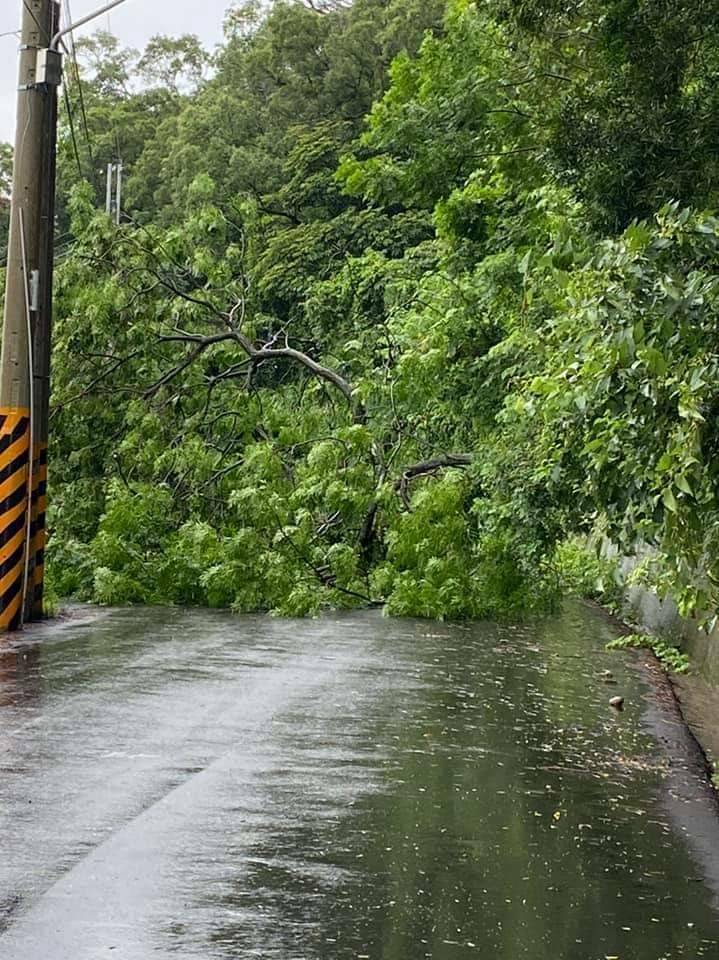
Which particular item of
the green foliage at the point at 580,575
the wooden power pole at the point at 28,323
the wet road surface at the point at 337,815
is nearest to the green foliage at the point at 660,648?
the green foliage at the point at 580,575

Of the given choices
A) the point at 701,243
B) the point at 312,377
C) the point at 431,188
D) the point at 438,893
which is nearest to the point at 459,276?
the point at 431,188

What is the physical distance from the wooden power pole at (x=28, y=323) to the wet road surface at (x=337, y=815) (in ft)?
6.78

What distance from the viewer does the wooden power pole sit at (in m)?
15.3

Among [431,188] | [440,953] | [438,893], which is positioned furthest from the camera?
[431,188]

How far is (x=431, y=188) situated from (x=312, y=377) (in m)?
6.05

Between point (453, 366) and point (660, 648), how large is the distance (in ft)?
16.7

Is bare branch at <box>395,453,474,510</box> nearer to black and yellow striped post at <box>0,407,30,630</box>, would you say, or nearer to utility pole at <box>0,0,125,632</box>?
utility pole at <box>0,0,125,632</box>

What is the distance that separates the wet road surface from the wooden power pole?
207 centimetres

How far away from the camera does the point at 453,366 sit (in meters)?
20.1

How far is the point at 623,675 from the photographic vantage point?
48.6ft

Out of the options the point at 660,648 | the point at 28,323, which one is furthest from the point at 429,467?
the point at 28,323

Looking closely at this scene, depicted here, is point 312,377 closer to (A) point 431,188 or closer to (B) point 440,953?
(A) point 431,188

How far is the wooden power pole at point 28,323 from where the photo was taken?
15.3m

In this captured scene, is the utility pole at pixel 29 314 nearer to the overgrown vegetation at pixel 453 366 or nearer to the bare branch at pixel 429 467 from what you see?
the overgrown vegetation at pixel 453 366
